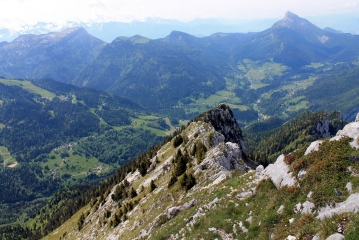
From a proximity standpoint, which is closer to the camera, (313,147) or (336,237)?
(336,237)

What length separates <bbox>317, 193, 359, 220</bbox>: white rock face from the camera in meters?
22.3

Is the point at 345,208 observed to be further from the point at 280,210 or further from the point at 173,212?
the point at 173,212

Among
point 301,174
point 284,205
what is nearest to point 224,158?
point 301,174

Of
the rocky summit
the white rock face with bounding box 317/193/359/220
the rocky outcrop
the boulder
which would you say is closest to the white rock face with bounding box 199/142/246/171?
the rocky summit

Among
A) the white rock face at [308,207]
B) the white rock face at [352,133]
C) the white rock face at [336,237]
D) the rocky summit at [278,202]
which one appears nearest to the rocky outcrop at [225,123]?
the rocky summit at [278,202]

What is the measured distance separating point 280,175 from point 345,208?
1244 centimetres

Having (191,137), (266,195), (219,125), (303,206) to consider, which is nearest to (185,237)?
(266,195)

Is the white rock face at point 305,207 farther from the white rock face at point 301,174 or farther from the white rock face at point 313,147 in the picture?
the white rock face at point 313,147

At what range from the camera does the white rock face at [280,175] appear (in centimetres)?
3298

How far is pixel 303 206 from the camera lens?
2811 centimetres

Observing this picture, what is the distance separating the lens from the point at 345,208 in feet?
74.6

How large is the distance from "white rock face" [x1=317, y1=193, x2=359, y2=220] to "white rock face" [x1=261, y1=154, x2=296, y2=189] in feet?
23.5

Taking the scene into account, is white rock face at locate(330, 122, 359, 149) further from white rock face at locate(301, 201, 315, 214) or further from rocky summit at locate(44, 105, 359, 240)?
white rock face at locate(301, 201, 315, 214)

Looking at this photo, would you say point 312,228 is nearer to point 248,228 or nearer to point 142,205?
point 248,228
